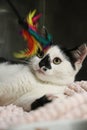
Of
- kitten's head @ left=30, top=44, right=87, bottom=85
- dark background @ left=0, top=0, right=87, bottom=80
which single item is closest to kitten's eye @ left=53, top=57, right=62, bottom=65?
kitten's head @ left=30, top=44, right=87, bottom=85

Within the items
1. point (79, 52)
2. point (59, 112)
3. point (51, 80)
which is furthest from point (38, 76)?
point (59, 112)

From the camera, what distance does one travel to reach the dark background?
6.33 feet

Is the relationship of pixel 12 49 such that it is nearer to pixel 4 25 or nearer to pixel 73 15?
pixel 4 25

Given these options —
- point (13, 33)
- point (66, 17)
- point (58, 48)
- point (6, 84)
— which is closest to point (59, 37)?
point (66, 17)

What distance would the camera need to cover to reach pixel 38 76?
3.47 ft

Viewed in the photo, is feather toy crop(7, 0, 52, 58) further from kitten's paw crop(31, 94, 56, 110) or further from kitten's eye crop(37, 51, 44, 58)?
kitten's paw crop(31, 94, 56, 110)

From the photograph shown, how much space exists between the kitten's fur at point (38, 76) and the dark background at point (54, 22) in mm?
826

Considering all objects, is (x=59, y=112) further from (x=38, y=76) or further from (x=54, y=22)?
(x=54, y=22)

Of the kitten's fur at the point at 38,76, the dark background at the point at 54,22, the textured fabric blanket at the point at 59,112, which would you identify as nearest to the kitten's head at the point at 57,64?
the kitten's fur at the point at 38,76

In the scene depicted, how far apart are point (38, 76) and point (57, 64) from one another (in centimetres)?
8

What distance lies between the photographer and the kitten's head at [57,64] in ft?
3.39

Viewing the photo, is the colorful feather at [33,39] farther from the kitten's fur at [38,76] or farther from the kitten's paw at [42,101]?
the kitten's paw at [42,101]

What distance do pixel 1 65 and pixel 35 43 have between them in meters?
0.15

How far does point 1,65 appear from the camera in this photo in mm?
1116
